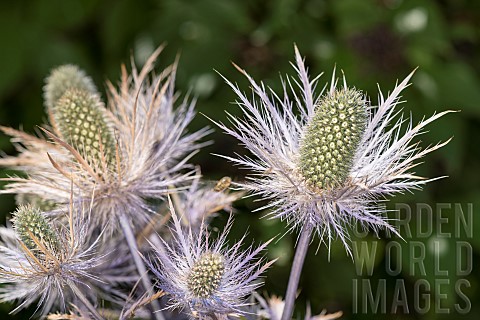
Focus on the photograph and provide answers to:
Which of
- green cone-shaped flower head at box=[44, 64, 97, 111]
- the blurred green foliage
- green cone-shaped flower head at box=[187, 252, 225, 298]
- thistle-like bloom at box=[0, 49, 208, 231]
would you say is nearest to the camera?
green cone-shaped flower head at box=[187, 252, 225, 298]

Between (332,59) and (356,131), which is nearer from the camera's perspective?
(356,131)

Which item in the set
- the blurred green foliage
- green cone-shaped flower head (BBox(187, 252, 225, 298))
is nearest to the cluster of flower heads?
green cone-shaped flower head (BBox(187, 252, 225, 298))

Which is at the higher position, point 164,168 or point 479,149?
point 479,149

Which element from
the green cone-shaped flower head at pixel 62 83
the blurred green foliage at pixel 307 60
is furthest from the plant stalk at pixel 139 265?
the blurred green foliage at pixel 307 60

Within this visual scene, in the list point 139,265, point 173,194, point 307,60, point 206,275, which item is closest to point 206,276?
point 206,275

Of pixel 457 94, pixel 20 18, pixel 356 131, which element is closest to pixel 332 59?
pixel 457 94

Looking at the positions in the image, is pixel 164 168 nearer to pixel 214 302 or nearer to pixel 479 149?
pixel 214 302

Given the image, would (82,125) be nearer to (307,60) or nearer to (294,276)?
(294,276)

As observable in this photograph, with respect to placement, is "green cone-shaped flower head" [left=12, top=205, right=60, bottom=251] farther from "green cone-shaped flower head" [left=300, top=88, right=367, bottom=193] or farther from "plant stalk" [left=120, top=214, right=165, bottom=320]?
"green cone-shaped flower head" [left=300, top=88, right=367, bottom=193]
